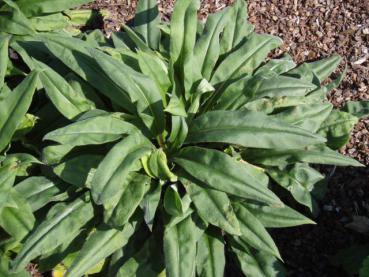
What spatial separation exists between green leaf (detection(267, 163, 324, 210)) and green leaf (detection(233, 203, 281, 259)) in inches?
15.4

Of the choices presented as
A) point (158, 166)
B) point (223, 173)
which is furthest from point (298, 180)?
point (158, 166)

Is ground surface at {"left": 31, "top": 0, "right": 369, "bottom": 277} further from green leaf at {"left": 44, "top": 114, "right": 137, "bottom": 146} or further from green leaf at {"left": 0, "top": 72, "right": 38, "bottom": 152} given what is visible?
green leaf at {"left": 44, "top": 114, "right": 137, "bottom": 146}

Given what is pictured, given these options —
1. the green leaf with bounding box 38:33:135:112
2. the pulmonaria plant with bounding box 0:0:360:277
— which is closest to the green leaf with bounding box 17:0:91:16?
the pulmonaria plant with bounding box 0:0:360:277

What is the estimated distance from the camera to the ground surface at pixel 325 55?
4047 millimetres

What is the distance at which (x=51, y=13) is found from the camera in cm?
414

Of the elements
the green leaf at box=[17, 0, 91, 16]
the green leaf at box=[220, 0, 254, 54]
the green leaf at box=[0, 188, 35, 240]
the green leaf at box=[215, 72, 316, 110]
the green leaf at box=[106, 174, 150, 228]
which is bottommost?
the green leaf at box=[0, 188, 35, 240]

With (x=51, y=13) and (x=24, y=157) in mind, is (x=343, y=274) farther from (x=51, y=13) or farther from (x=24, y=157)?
(x=51, y=13)

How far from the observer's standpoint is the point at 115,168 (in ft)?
10.1

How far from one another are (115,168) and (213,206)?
0.63 metres

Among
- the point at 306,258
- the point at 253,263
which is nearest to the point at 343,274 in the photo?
the point at 306,258

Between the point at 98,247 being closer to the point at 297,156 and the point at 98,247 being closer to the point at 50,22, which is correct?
the point at 297,156

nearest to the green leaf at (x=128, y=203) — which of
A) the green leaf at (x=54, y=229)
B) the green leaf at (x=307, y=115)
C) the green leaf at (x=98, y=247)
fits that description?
the green leaf at (x=98, y=247)

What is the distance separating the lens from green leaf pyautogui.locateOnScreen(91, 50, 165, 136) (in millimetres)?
3225

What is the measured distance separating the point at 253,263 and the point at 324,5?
2413 millimetres
